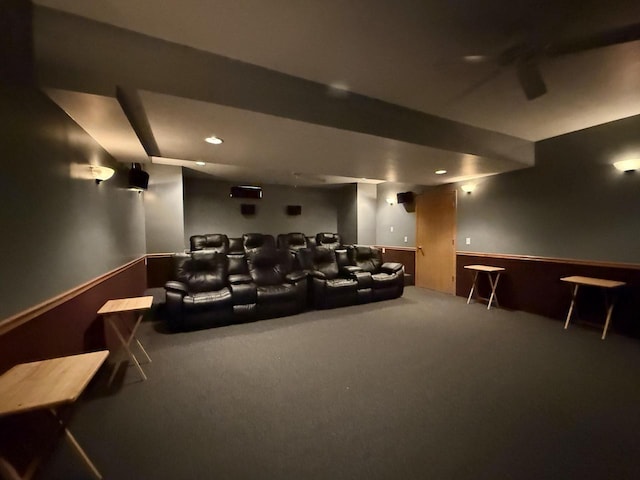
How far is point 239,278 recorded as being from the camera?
168 inches

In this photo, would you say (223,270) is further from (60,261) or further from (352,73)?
(352,73)

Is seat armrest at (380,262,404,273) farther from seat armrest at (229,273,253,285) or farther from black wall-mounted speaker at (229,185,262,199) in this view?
black wall-mounted speaker at (229,185,262,199)

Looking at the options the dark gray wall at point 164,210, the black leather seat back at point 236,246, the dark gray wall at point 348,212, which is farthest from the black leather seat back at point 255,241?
the dark gray wall at point 348,212

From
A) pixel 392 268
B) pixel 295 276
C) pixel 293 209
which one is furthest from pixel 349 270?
pixel 293 209

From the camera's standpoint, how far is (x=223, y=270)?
4227 millimetres

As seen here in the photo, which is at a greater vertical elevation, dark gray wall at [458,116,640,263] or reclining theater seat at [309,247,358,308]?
dark gray wall at [458,116,640,263]

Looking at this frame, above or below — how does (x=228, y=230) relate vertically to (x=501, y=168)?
below

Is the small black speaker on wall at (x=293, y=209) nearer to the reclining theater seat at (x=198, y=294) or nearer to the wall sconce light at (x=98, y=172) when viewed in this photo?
the reclining theater seat at (x=198, y=294)

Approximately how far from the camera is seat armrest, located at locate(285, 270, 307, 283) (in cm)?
421

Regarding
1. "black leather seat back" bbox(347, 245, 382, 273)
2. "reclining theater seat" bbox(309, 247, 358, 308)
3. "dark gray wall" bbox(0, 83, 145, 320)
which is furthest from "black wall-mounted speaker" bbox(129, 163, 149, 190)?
"black leather seat back" bbox(347, 245, 382, 273)

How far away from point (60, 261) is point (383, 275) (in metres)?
4.26

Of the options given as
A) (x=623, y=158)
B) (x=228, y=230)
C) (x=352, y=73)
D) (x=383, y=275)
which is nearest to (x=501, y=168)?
(x=623, y=158)

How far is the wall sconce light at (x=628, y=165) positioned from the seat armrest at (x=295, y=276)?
409 cm

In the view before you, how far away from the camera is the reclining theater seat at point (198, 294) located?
10.9 ft
